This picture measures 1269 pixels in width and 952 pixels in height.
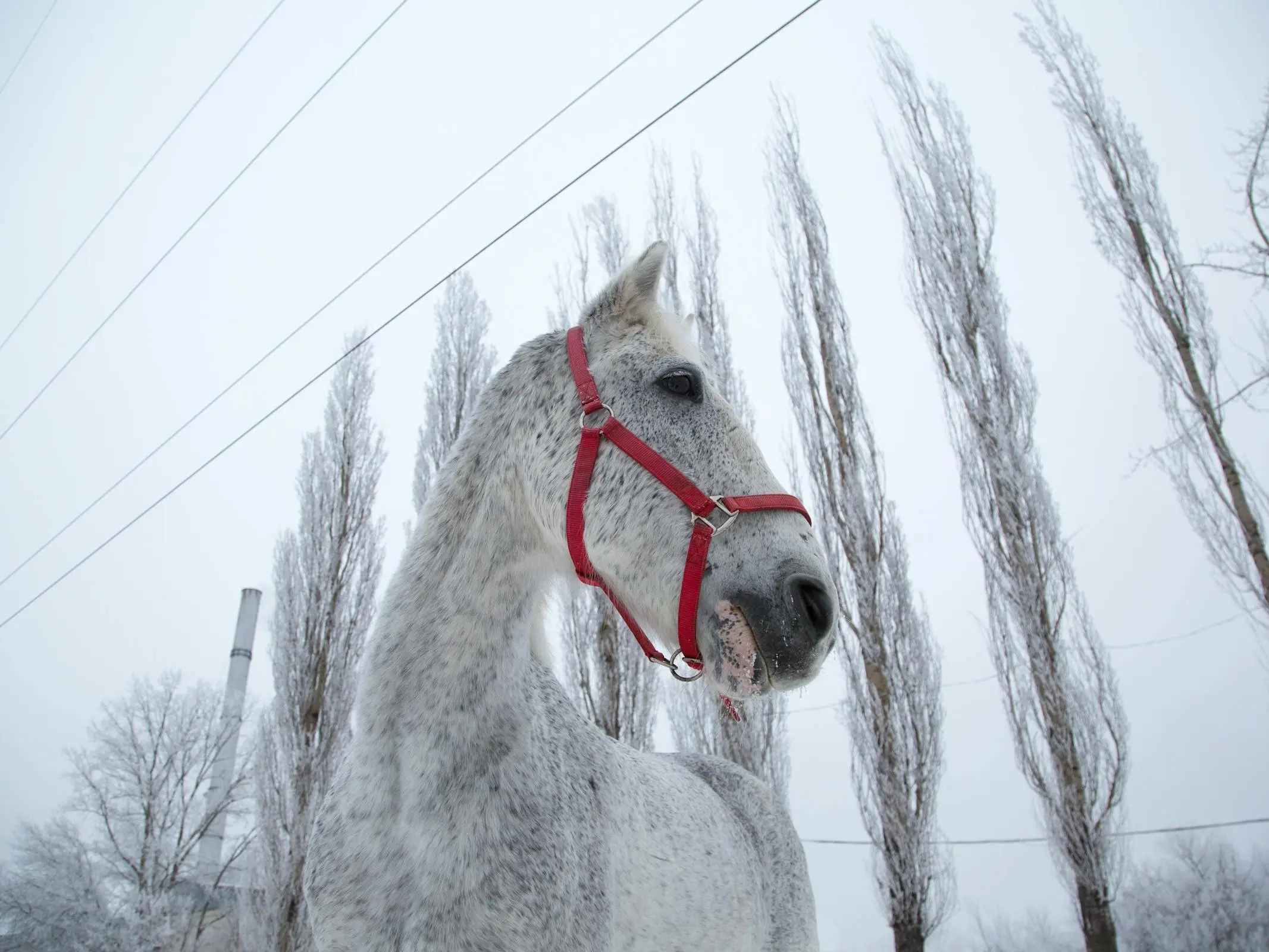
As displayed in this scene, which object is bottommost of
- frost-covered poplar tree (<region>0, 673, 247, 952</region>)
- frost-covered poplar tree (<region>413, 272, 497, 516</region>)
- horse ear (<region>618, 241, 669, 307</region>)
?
frost-covered poplar tree (<region>0, 673, 247, 952</region>)

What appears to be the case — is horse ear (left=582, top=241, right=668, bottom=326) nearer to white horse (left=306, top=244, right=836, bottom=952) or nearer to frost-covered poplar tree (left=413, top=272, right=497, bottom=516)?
white horse (left=306, top=244, right=836, bottom=952)

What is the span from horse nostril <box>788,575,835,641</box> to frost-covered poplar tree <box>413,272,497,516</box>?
9147 mm

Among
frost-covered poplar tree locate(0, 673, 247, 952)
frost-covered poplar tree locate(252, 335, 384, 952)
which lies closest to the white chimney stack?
frost-covered poplar tree locate(0, 673, 247, 952)

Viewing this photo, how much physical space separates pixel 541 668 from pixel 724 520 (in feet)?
3.00

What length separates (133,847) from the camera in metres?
12.0

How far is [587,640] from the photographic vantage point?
9148mm

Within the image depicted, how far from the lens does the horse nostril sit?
1490 millimetres

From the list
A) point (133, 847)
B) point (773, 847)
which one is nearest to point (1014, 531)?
point (773, 847)

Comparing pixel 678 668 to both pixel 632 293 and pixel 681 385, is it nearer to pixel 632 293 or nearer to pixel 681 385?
Answer: pixel 681 385

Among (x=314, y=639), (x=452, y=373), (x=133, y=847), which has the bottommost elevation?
(x=133, y=847)

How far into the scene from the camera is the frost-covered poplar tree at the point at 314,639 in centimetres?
838

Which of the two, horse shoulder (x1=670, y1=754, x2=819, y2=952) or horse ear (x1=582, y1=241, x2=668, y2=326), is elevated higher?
horse ear (x1=582, y1=241, x2=668, y2=326)

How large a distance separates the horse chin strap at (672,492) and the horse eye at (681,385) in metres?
0.17

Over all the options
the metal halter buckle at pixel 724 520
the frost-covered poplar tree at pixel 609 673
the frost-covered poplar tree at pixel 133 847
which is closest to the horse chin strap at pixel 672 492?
the metal halter buckle at pixel 724 520
